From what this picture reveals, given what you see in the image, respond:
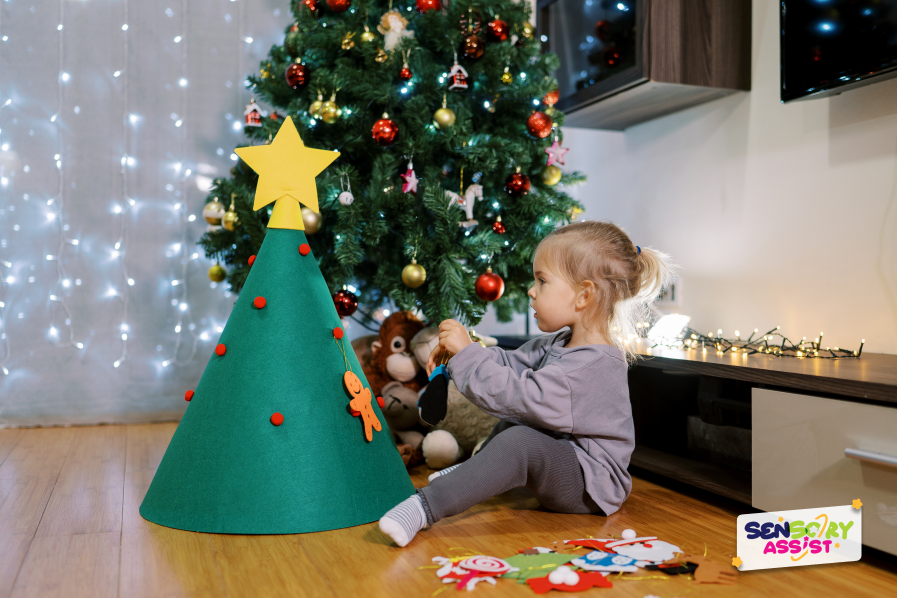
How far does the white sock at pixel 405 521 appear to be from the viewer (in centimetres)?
105

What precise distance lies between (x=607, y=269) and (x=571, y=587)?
24.2 inches

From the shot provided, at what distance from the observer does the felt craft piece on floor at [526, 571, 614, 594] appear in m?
0.93

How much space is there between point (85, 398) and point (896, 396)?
7.23ft

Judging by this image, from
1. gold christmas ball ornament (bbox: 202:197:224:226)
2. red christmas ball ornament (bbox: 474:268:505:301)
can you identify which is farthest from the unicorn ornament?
gold christmas ball ornament (bbox: 202:197:224:226)

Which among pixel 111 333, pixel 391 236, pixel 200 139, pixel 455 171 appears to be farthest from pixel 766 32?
pixel 111 333

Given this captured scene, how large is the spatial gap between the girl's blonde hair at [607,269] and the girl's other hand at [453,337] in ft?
0.77

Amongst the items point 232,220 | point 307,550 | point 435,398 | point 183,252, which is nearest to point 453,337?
point 435,398

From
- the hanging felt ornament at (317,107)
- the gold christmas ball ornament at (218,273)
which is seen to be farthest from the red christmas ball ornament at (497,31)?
the gold christmas ball ornament at (218,273)

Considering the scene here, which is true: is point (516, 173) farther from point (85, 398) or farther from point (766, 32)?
point (85, 398)

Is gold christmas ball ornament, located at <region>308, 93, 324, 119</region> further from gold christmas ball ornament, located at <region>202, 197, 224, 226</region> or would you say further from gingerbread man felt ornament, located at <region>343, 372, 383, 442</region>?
gingerbread man felt ornament, located at <region>343, 372, 383, 442</region>

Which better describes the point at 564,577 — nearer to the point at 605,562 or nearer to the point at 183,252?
the point at 605,562

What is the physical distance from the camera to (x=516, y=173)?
1.73 meters

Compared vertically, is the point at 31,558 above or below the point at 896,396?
below

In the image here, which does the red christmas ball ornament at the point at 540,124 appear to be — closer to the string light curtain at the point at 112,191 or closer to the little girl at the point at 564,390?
the little girl at the point at 564,390
